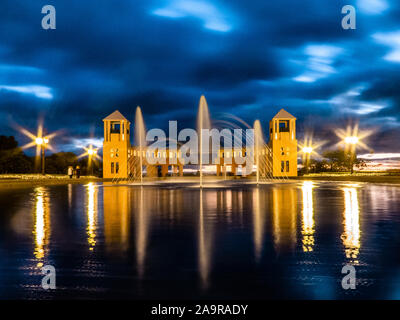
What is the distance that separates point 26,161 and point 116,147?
23.5 metres

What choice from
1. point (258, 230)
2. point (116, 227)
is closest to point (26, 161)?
point (116, 227)

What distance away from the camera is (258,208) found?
48.7ft

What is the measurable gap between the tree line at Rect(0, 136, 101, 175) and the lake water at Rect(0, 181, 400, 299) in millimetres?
52213

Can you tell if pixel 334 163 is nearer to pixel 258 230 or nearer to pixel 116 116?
pixel 116 116

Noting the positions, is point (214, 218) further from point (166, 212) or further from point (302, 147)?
point (302, 147)

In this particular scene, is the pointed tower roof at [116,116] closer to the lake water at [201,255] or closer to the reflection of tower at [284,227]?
the lake water at [201,255]

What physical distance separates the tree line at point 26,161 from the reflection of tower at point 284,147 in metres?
29.9

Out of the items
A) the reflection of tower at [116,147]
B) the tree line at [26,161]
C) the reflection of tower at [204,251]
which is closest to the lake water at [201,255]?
the reflection of tower at [204,251]

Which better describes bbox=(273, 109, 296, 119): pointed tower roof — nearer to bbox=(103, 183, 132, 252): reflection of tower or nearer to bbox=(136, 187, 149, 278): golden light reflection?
bbox=(103, 183, 132, 252): reflection of tower

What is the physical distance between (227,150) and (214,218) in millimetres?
51478

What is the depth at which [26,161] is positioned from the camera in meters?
68.6

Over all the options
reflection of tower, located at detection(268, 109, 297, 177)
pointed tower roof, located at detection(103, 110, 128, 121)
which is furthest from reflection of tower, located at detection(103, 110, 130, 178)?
reflection of tower, located at detection(268, 109, 297, 177)

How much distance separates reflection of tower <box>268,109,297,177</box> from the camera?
187 feet

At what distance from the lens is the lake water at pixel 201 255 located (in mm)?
5133
